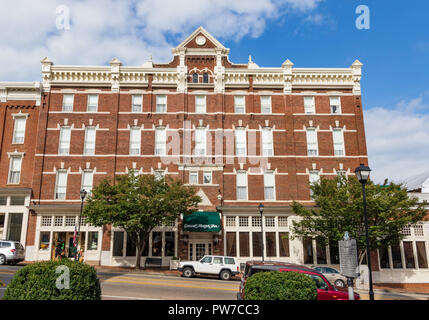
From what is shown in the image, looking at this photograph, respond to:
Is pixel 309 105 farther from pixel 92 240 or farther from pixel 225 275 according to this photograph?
pixel 92 240

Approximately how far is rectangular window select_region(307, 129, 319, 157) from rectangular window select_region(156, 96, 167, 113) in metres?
14.2

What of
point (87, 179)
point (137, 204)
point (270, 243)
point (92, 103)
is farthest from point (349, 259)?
point (92, 103)

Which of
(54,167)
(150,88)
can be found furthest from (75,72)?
(54,167)

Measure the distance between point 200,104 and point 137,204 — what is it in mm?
12756

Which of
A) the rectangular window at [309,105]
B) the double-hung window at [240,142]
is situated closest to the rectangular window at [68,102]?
the double-hung window at [240,142]

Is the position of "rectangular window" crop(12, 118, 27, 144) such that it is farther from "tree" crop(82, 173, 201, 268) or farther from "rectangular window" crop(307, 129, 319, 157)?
"rectangular window" crop(307, 129, 319, 157)

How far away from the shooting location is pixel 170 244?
2800 cm

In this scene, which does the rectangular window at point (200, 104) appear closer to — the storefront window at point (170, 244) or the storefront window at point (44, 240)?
the storefront window at point (170, 244)

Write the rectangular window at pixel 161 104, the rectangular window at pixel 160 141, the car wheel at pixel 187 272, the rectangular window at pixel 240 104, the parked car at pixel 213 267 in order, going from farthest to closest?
1. the rectangular window at pixel 240 104
2. the rectangular window at pixel 161 104
3. the rectangular window at pixel 160 141
4. the car wheel at pixel 187 272
5. the parked car at pixel 213 267

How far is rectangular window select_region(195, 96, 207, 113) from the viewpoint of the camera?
102 feet

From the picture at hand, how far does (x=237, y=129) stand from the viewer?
30.8 metres

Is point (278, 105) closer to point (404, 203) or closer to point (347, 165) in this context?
point (347, 165)

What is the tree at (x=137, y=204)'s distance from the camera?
2302 centimetres

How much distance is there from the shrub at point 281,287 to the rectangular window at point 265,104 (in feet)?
81.0
